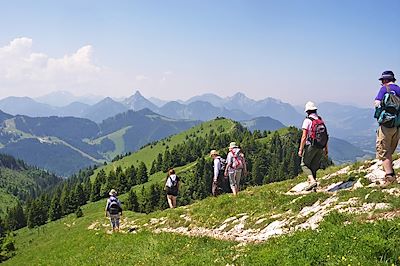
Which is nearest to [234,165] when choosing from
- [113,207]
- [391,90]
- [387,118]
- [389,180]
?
[389,180]

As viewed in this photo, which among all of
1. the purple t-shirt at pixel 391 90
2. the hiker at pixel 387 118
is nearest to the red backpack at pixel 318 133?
the hiker at pixel 387 118

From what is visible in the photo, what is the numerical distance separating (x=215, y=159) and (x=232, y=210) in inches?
222

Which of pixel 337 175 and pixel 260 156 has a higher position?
pixel 337 175

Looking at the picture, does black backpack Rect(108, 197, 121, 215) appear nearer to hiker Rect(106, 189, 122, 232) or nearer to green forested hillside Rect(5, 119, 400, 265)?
hiker Rect(106, 189, 122, 232)

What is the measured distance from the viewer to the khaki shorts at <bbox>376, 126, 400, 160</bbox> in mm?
15656

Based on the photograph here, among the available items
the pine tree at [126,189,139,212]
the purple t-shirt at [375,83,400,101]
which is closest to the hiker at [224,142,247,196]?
the purple t-shirt at [375,83,400,101]

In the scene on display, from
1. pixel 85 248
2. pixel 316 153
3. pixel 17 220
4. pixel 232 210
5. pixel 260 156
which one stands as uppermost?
pixel 316 153

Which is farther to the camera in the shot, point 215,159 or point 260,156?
point 260,156

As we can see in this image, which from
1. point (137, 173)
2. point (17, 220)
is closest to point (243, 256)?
point (17, 220)

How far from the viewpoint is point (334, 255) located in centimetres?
969

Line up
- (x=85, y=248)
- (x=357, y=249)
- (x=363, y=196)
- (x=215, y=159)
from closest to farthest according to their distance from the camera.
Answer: (x=357, y=249), (x=363, y=196), (x=85, y=248), (x=215, y=159)

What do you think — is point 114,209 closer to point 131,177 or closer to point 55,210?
point 55,210

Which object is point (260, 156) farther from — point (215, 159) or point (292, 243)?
point (292, 243)

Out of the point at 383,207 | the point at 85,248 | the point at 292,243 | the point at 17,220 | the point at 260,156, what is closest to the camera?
the point at 292,243
